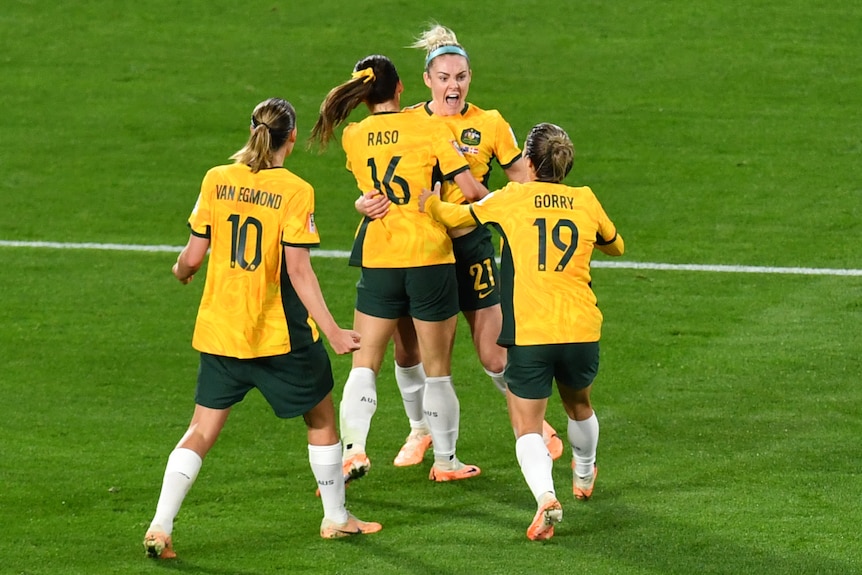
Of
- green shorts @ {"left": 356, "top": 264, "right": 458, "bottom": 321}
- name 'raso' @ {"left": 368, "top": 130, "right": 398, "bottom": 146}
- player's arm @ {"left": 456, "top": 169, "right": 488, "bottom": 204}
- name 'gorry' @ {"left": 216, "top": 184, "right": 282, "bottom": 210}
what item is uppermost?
name 'raso' @ {"left": 368, "top": 130, "right": 398, "bottom": 146}

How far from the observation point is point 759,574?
586 cm

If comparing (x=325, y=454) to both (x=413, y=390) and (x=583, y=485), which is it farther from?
(x=413, y=390)

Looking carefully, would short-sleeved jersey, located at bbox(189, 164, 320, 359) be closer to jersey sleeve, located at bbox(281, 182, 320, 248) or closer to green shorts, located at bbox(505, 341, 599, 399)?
jersey sleeve, located at bbox(281, 182, 320, 248)

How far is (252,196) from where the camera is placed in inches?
236

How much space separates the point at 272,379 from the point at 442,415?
4.51 feet

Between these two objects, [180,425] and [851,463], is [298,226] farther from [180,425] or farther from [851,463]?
[851,463]

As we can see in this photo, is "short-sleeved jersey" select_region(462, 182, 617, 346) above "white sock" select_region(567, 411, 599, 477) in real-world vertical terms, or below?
above

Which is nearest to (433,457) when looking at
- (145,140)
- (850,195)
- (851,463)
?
(851,463)

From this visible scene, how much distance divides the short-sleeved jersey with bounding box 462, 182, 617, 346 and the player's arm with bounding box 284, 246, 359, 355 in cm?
83

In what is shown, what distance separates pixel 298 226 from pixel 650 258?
20.0 feet

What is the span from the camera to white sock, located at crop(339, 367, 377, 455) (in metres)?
7.13

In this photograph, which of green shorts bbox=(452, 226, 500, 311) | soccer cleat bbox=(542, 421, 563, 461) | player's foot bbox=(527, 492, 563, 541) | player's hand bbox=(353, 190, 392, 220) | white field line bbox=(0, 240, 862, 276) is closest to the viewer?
player's foot bbox=(527, 492, 563, 541)

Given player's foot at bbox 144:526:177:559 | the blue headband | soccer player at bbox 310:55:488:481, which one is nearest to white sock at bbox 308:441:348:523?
soccer player at bbox 310:55:488:481

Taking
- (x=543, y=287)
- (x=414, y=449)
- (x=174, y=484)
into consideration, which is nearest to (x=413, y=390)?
(x=414, y=449)
